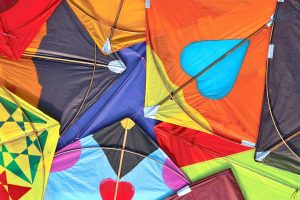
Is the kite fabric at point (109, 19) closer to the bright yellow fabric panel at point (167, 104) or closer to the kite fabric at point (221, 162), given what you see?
the bright yellow fabric panel at point (167, 104)

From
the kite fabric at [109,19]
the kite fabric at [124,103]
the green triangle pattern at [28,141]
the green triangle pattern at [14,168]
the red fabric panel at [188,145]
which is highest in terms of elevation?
the kite fabric at [109,19]

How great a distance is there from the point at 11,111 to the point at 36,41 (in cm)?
78

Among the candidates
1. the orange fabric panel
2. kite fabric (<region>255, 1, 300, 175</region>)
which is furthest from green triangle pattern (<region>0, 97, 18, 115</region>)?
kite fabric (<region>255, 1, 300, 175</region>)

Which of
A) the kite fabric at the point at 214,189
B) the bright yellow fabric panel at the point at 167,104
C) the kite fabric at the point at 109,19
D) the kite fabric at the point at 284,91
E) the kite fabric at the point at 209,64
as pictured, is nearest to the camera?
the kite fabric at the point at 284,91

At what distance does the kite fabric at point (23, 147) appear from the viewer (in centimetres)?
465

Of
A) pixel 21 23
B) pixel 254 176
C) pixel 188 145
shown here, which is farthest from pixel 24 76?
pixel 254 176

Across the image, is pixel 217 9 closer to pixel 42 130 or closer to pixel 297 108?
pixel 297 108

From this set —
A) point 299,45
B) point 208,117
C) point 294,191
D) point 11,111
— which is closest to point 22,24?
point 11,111

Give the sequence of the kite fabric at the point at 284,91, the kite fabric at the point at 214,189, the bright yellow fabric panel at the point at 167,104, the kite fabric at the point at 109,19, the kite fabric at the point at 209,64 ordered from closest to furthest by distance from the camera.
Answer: the kite fabric at the point at 284,91 < the kite fabric at the point at 209,64 < the bright yellow fabric panel at the point at 167,104 < the kite fabric at the point at 109,19 < the kite fabric at the point at 214,189

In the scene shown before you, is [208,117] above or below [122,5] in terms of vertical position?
below

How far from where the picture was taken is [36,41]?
4.76m

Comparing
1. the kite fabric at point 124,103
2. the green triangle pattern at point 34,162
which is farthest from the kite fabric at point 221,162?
the green triangle pattern at point 34,162

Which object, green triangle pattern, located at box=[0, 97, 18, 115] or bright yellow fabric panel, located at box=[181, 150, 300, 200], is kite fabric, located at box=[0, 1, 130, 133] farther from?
bright yellow fabric panel, located at box=[181, 150, 300, 200]

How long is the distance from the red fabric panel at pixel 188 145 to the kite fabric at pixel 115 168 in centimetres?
10
